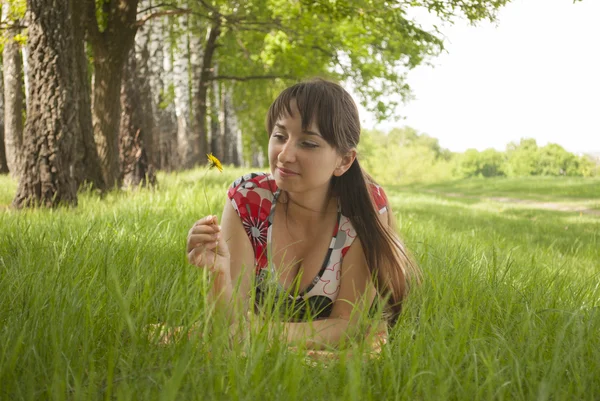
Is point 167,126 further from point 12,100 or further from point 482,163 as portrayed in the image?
point 482,163

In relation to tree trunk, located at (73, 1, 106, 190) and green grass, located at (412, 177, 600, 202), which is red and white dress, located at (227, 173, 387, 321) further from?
green grass, located at (412, 177, 600, 202)

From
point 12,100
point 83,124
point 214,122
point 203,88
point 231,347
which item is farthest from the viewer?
point 214,122

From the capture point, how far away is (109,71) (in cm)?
807

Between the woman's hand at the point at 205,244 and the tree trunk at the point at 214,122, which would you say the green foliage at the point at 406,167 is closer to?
the tree trunk at the point at 214,122

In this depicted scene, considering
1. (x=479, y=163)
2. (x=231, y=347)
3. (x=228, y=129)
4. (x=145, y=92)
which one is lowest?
(x=231, y=347)

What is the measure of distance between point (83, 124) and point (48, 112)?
3.79ft

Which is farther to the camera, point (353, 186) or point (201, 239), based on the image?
point (353, 186)

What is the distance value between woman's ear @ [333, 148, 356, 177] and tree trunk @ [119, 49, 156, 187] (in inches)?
264

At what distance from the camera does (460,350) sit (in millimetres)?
1852

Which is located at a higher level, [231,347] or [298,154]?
[298,154]

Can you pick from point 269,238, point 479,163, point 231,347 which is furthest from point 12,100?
point 479,163

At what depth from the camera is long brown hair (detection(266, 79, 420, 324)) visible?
2.66 m

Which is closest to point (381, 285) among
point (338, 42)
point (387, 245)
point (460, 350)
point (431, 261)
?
point (387, 245)

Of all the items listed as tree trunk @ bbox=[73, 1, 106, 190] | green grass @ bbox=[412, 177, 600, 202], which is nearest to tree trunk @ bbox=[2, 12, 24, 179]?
tree trunk @ bbox=[73, 1, 106, 190]
